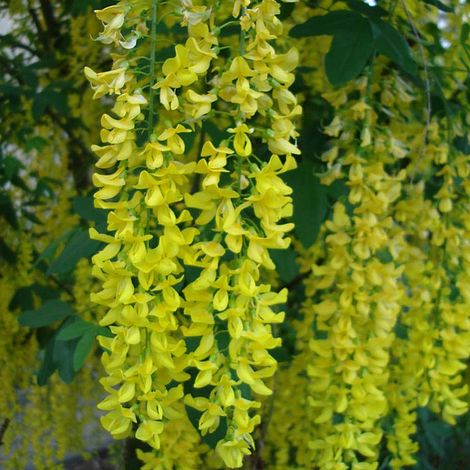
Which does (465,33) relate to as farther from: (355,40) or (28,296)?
(28,296)

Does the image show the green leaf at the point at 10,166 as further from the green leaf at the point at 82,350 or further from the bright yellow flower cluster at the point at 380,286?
the green leaf at the point at 82,350

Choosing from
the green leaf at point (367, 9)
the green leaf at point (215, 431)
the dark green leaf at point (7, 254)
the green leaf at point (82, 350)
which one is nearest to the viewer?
the green leaf at point (215, 431)

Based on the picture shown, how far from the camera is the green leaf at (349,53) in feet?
3.88

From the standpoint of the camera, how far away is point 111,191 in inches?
34.6

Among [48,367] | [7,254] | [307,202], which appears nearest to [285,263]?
[307,202]

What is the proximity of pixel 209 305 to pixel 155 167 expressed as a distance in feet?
0.54

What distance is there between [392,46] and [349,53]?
0.26 feet

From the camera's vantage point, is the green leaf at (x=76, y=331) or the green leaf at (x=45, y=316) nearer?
the green leaf at (x=76, y=331)

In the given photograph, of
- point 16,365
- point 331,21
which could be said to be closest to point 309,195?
point 331,21

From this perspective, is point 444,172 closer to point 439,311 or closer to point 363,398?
point 439,311

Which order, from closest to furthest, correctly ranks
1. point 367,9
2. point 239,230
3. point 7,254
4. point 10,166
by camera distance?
point 239,230, point 367,9, point 10,166, point 7,254

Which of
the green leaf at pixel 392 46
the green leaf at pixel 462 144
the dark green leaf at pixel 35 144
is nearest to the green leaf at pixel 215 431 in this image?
the green leaf at pixel 392 46

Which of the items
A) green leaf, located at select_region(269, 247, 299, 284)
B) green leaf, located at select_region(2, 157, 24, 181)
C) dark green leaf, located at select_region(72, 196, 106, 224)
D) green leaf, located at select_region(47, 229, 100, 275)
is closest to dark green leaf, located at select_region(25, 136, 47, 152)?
green leaf, located at select_region(2, 157, 24, 181)

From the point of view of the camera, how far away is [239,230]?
2.74ft
